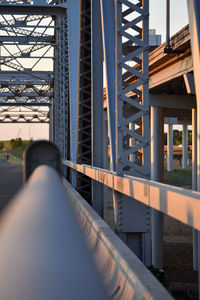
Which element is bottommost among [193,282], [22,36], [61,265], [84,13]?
[193,282]

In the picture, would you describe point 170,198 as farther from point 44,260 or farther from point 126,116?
point 126,116

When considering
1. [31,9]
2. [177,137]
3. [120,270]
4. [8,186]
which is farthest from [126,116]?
[177,137]

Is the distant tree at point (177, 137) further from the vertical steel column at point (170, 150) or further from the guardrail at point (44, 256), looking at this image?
the guardrail at point (44, 256)

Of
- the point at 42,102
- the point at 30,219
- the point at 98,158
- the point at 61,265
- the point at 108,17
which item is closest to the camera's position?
the point at 61,265

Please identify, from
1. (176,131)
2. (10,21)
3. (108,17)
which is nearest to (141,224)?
(108,17)

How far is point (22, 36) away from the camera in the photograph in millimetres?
29203

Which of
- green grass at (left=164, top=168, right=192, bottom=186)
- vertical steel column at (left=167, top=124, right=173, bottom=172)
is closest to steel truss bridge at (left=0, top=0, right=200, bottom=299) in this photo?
green grass at (left=164, top=168, right=192, bottom=186)

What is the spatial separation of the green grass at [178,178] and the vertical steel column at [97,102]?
3890cm

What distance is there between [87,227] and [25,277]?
563cm

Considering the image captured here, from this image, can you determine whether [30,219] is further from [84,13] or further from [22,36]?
[22,36]

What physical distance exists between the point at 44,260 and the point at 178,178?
51.4 meters

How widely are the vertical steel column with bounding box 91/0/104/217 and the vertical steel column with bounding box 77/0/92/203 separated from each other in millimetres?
1902

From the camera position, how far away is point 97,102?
33.2 feet

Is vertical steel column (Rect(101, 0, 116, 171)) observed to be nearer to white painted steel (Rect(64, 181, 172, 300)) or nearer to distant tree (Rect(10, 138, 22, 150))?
white painted steel (Rect(64, 181, 172, 300))
